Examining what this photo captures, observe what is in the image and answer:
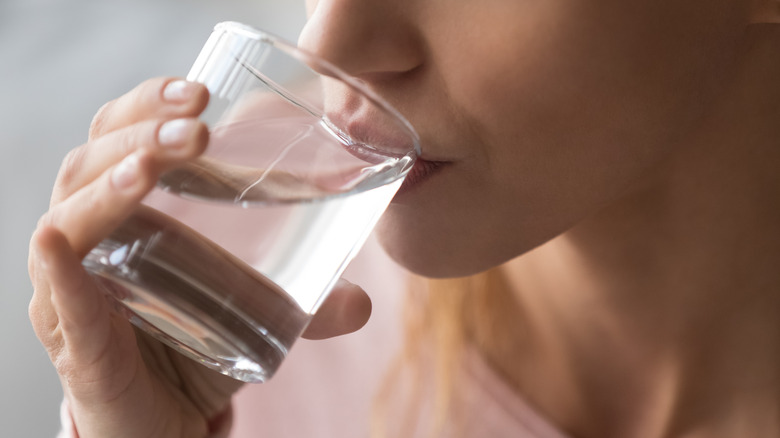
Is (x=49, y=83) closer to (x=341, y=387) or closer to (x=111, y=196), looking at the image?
(x=341, y=387)

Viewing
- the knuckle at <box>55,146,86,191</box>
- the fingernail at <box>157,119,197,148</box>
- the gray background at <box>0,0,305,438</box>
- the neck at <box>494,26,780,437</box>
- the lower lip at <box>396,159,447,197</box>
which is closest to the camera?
the fingernail at <box>157,119,197,148</box>

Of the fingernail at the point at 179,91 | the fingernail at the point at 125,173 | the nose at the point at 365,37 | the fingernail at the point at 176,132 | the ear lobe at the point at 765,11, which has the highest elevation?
the ear lobe at the point at 765,11

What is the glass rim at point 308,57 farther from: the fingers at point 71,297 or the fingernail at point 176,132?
the fingers at point 71,297

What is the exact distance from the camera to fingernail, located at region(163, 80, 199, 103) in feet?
1.95

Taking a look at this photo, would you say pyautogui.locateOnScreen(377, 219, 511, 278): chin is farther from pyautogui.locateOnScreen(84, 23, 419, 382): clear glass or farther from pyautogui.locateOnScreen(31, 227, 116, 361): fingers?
pyautogui.locateOnScreen(31, 227, 116, 361): fingers

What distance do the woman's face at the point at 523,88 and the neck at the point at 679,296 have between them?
6.1 inches

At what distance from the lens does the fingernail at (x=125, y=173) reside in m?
0.56

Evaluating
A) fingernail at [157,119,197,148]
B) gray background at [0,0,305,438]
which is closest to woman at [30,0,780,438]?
fingernail at [157,119,197,148]

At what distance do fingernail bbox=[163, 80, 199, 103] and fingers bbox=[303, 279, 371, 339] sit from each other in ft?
1.03

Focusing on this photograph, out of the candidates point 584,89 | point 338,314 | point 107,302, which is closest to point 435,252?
point 338,314

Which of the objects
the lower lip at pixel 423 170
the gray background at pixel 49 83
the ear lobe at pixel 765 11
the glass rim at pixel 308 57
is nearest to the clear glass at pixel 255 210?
the glass rim at pixel 308 57

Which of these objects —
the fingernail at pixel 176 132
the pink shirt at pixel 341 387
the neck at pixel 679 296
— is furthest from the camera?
the pink shirt at pixel 341 387

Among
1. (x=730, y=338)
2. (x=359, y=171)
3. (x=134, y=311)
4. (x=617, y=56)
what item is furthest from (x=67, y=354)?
(x=730, y=338)

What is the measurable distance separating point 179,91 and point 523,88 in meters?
0.32
